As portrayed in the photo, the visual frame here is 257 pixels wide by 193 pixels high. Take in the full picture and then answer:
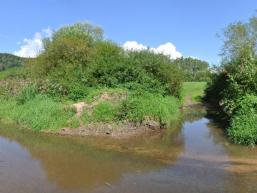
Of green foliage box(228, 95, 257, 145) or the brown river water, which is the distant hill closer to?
the brown river water

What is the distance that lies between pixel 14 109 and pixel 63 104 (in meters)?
4.86

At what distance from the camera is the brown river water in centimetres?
1307

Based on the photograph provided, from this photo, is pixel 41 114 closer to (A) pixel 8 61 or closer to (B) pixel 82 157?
(B) pixel 82 157

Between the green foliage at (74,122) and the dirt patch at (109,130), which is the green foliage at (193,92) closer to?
the dirt patch at (109,130)

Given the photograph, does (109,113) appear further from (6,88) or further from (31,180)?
(6,88)

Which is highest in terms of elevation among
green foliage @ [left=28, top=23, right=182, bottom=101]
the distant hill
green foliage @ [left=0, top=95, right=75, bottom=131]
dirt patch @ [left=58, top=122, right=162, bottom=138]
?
the distant hill

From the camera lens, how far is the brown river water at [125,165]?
42.9ft

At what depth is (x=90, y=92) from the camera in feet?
87.9

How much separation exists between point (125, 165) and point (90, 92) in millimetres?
11398

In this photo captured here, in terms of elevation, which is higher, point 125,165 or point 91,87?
point 91,87

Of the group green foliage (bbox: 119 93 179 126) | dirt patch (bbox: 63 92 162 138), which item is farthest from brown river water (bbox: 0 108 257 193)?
green foliage (bbox: 119 93 179 126)

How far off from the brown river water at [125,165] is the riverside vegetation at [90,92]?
1.74 meters

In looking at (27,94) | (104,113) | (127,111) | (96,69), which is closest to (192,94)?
(96,69)

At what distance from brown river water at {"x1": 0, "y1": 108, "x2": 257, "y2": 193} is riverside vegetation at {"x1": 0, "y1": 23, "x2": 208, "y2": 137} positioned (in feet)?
5.72
